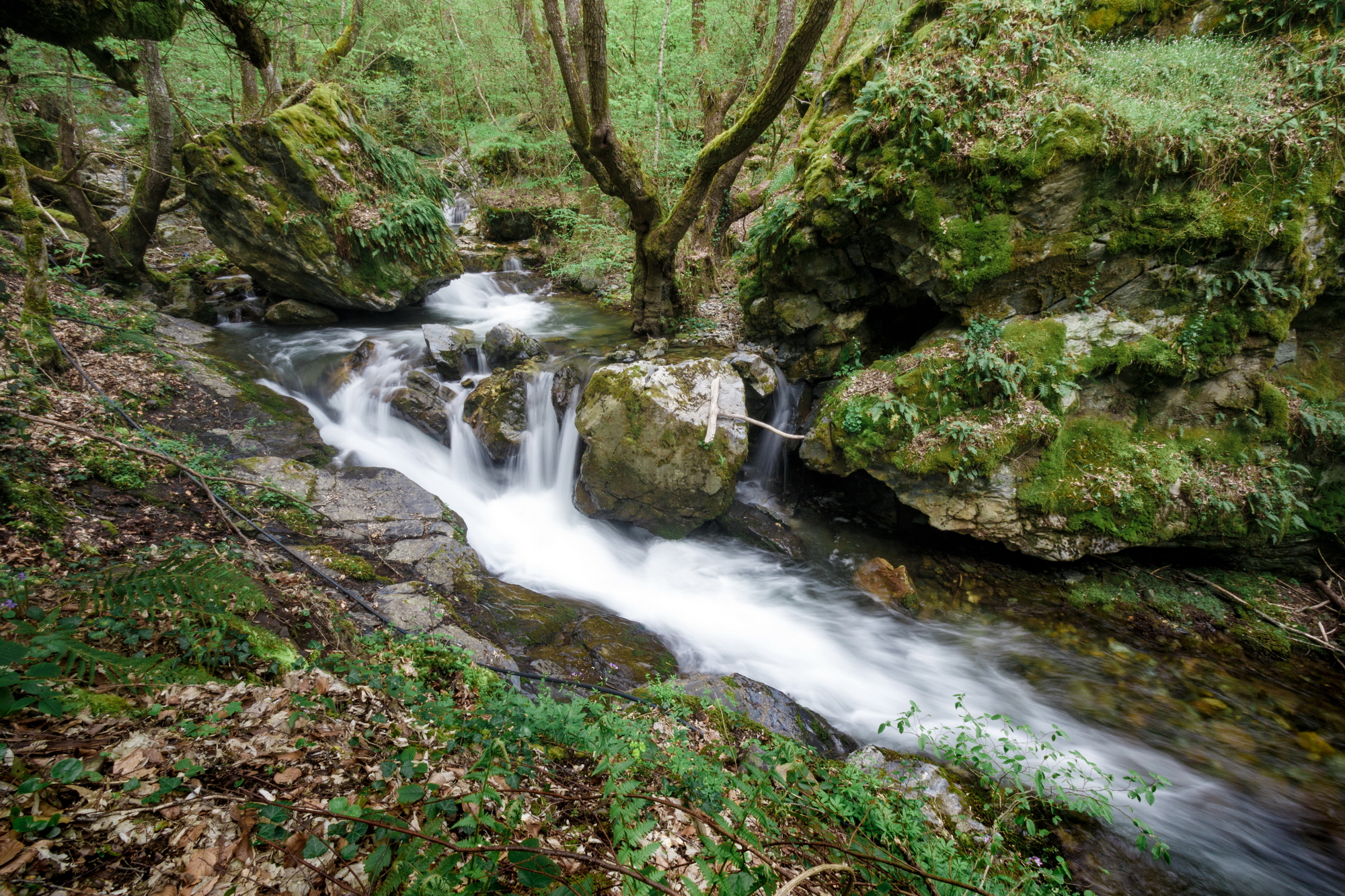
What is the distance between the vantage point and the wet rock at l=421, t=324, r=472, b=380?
846cm

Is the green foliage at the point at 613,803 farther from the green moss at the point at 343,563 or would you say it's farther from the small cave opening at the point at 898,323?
the small cave opening at the point at 898,323

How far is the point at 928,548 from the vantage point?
6.66 meters

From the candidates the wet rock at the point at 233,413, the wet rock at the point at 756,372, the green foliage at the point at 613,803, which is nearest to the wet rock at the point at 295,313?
the wet rock at the point at 233,413

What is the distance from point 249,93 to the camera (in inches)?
388

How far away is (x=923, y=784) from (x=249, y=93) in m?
15.4

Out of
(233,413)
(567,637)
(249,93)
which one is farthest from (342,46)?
(567,637)

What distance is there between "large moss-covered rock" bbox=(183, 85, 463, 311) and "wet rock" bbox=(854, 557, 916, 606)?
380 inches

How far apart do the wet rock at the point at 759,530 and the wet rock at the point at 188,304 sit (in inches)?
397

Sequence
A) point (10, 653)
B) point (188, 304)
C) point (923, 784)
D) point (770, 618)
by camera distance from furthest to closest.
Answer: point (188, 304)
point (770, 618)
point (923, 784)
point (10, 653)

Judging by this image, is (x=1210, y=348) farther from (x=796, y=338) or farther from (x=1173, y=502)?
(x=796, y=338)

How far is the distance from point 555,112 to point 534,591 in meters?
14.5

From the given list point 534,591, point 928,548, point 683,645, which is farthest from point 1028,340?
point 534,591

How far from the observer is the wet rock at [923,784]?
3205 millimetres

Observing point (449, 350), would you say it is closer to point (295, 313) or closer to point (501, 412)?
point (501, 412)
